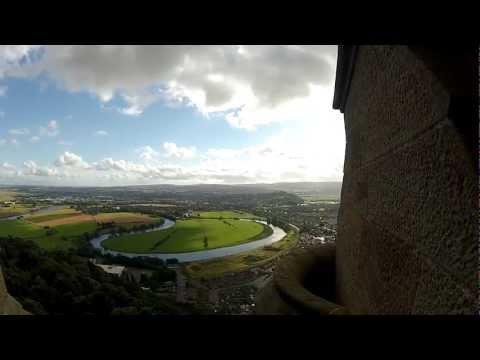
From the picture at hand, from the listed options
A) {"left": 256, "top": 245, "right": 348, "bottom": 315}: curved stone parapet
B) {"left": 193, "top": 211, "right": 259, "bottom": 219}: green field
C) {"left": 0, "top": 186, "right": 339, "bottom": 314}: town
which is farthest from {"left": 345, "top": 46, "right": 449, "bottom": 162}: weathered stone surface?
{"left": 193, "top": 211, "right": 259, "bottom": 219}: green field

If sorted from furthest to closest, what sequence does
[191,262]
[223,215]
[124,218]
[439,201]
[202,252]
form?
[223,215], [124,218], [202,252], [191,262], [439,201]

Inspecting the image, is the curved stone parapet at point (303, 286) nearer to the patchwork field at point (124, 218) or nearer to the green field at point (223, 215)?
the patchwork field at point (124, 218)

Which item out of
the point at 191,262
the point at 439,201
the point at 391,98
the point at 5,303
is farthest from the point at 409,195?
the point at 191,262

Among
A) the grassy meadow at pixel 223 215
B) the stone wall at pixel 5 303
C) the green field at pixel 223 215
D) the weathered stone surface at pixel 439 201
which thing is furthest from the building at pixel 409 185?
the green field at pixel 223 215

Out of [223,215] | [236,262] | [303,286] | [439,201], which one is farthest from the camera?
[223,215]

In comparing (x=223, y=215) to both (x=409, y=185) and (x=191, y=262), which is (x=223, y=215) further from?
(x=409, y=185)

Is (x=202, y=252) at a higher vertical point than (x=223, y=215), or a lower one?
lower

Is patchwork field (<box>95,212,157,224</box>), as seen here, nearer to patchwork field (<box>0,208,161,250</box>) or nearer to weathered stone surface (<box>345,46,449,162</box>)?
patchwork field (<box>0,208,161,250</box>)

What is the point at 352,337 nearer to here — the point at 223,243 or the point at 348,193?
the point at 348,193
